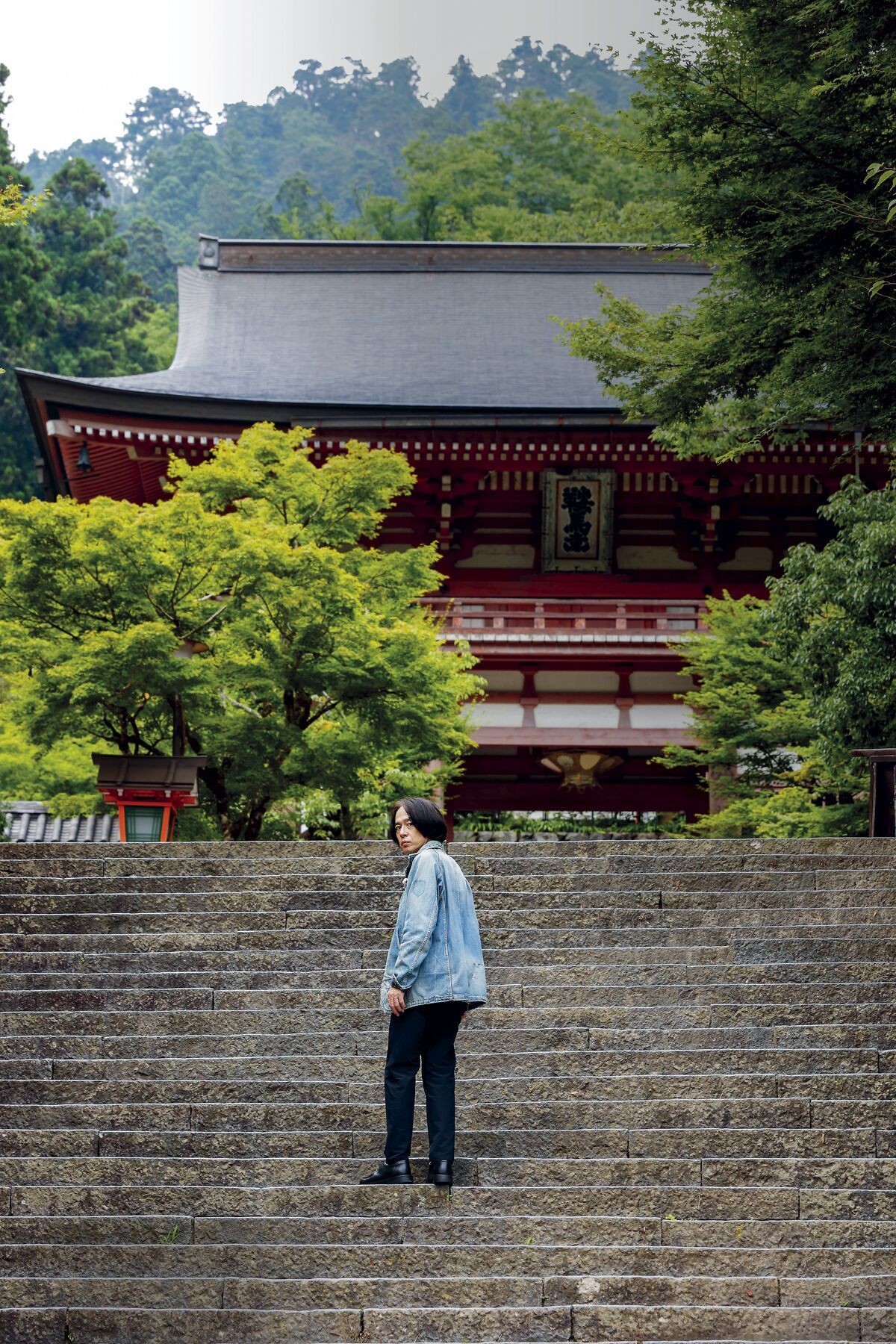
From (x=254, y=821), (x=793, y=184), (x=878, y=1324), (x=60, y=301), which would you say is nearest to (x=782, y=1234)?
(x=878, y=1324)

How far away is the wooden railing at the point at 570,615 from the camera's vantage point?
738 inches

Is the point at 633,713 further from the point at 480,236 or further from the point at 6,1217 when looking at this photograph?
the point at 480,236

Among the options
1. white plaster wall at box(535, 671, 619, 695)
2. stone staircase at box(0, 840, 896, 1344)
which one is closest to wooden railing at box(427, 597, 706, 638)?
white plaster wall at box(535, 671, 619, 695)

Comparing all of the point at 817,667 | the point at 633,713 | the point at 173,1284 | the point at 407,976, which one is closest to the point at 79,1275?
the point at 173,1284

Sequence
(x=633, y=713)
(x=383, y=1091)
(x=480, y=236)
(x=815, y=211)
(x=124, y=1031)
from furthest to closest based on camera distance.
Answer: (x=480, y=236) < (x=633, y=713) < (x=815, y=211) < (x=124, y=1031) < (x=383, y=1091)

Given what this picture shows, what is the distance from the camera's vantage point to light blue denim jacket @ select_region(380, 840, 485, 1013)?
5520mm

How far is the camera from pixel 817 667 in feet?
37.4

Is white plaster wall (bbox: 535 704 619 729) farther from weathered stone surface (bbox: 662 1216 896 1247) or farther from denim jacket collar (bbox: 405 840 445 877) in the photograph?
weathered stone surface (bbox: 662 1216 896 1247)

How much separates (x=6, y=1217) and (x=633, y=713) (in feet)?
48.0

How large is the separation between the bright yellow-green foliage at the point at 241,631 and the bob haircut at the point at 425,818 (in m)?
6.07

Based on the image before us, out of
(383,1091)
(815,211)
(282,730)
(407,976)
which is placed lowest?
(383,1091)

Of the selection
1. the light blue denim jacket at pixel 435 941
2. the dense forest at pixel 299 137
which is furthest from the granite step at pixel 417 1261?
the dense forest at pixel 299 137

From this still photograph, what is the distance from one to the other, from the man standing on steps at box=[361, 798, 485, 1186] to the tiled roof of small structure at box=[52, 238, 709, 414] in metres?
13.6

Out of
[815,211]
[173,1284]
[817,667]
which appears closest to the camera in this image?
[173,1284]
